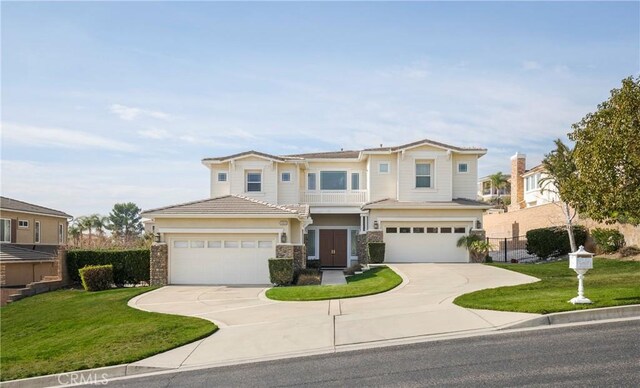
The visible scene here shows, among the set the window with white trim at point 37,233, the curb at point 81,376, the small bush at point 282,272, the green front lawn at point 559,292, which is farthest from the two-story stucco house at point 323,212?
the curb at point 81,376

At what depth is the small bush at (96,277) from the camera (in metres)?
24.8

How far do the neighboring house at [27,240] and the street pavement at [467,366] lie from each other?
846 inches

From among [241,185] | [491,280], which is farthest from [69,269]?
[491,280]

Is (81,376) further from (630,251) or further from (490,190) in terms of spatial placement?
(490,190)

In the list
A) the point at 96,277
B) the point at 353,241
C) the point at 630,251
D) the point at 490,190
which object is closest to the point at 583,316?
the point at 630,251

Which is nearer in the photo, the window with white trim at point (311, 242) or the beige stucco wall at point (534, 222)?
the beige stucco wall at point (534, 222)

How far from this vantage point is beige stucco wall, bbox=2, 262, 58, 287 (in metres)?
29.2

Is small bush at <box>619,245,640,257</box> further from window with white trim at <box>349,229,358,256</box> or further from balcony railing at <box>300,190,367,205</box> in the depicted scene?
window with white trim at <box>349,229,358,256</box>

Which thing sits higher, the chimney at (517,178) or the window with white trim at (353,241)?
the chimney at (517,178)

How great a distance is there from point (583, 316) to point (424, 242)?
672 inches

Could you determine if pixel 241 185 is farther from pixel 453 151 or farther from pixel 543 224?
pixel 543 224

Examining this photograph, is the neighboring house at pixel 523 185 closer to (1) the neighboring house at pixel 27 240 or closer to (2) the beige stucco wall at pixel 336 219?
(2) the beige stucco wall at pixel 336 219

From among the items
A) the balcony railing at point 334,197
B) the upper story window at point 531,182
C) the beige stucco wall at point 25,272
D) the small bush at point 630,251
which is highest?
the upper story window at point 531,182

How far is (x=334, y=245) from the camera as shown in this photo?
33469mm
